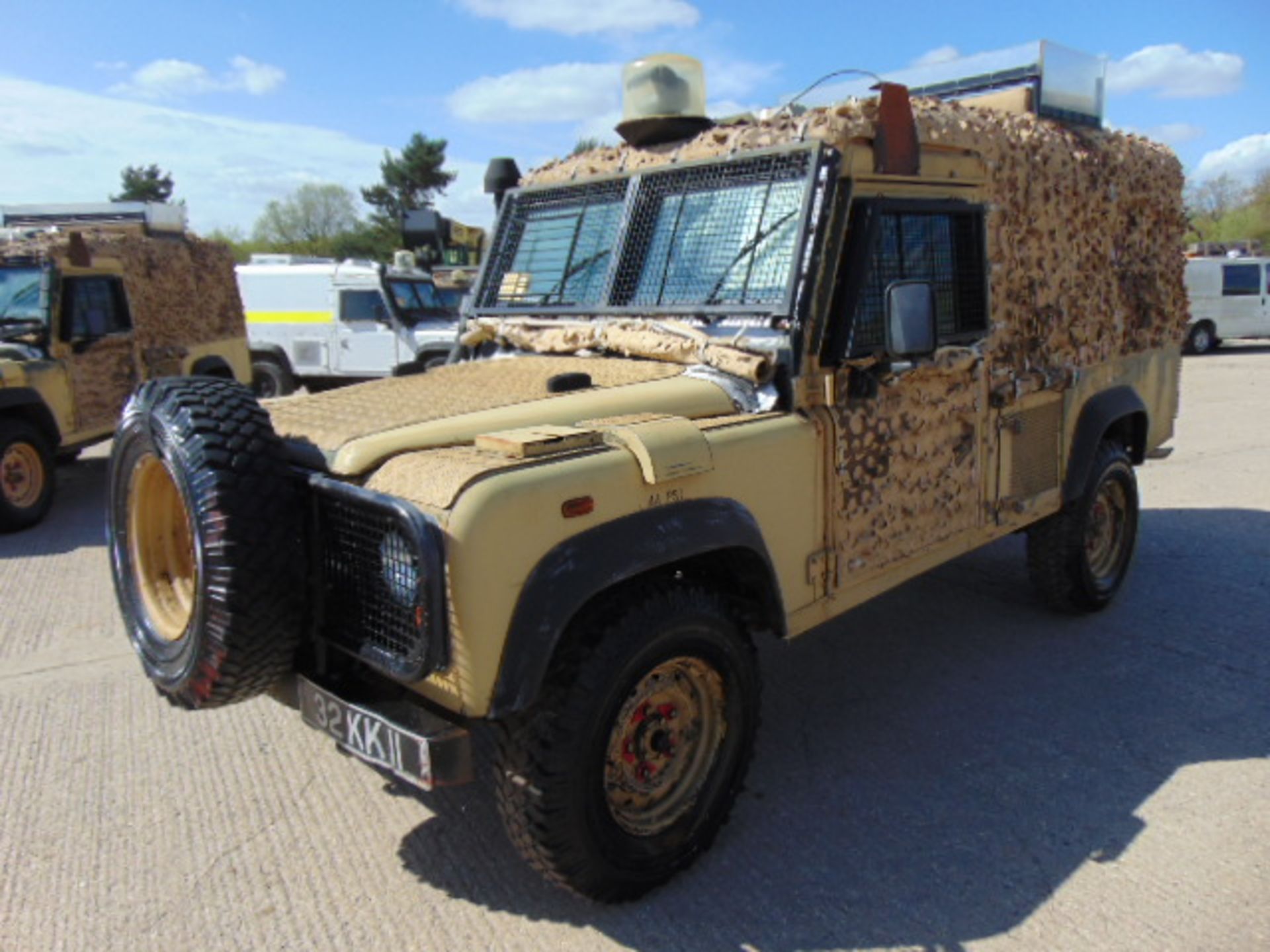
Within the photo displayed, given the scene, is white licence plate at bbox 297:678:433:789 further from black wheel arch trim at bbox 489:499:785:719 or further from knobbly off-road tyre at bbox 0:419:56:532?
knobbly off-road tyre at bbox 0:419:56:532

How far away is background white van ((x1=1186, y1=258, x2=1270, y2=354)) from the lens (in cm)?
2075

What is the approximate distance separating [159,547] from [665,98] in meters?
2.60

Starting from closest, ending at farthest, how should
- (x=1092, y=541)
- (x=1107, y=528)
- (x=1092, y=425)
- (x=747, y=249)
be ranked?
(x=747, y=249) < (x=1092, y=425) < (x=1092, y=541) < (x=1107, y=528)

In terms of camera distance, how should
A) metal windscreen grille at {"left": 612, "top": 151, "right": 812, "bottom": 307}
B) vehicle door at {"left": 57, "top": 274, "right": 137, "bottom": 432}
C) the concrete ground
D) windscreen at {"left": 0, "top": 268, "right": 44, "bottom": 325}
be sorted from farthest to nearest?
1. vehicle door at {"left": 57, "top": 274, "right": 137, "bottom": 432}
2. windscreen at {"left": 0, "top": 268, "right": 44, "bottom": 325}
3. metal windscreen grille at {"left": 612, "top": 151, "right": 812, "bottom": 307}
4. the concrete ground

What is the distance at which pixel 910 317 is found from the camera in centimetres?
324

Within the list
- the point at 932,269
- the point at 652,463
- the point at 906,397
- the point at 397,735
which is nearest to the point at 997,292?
the point at 932,269

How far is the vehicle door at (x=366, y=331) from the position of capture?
1488 cm

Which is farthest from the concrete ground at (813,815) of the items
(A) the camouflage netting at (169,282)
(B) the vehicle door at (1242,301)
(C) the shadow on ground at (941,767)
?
(B) the vehicle door at (1242,301)

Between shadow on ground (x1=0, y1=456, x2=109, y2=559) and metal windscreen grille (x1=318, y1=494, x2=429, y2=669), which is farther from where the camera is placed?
shadow on ground (x1=0, y1=456, x2=109, y2=559)

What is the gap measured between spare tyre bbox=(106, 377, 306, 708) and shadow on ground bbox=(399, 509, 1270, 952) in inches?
38.6

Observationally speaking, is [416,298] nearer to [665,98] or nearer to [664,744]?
[665,98]

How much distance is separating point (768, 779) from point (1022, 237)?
8.68ft

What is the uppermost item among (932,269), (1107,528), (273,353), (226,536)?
(932,269)

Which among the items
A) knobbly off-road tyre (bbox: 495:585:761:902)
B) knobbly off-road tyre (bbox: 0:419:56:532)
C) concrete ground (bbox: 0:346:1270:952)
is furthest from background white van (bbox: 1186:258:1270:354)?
knobbly off-road tyre (bbox: 495:585:761:902)
